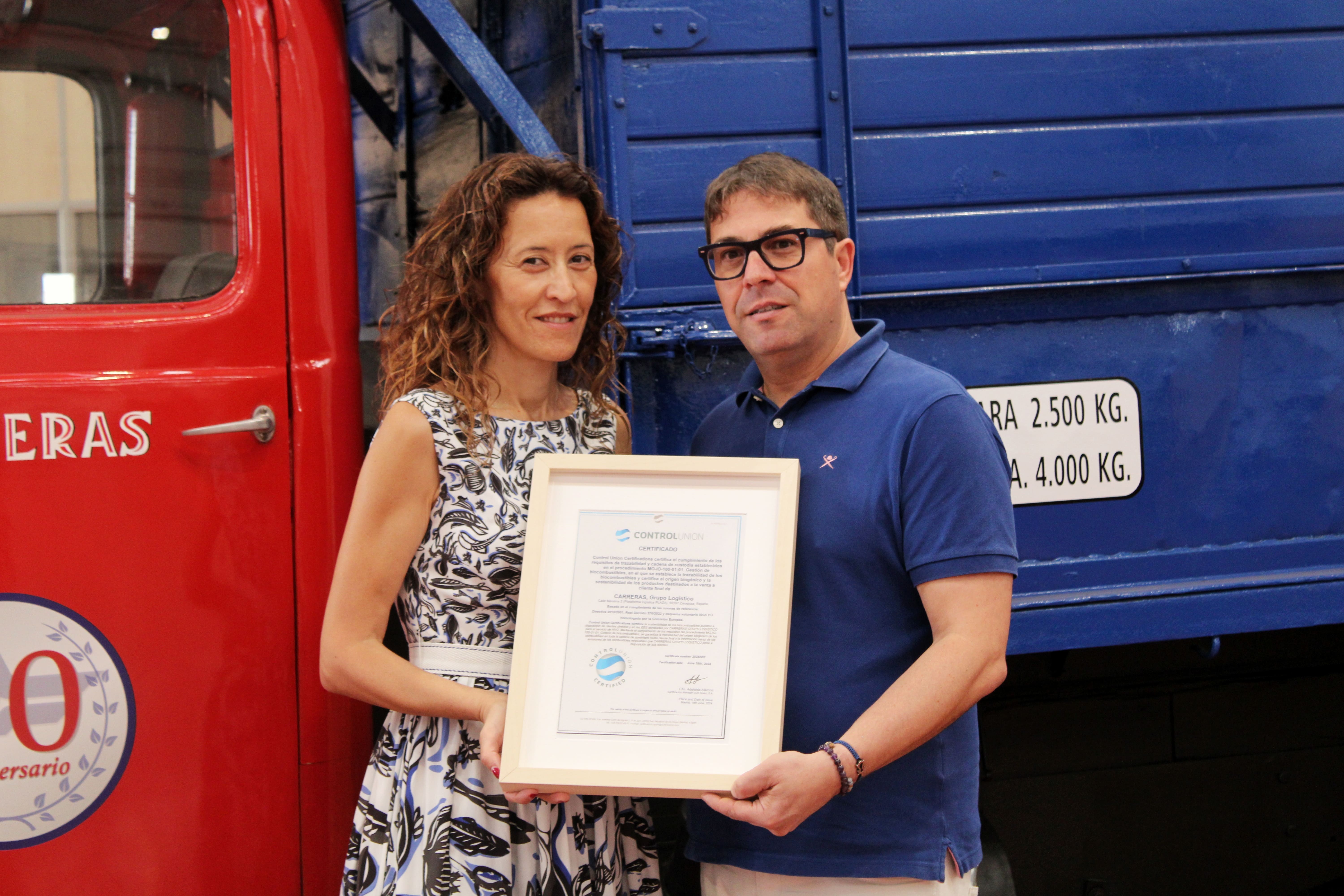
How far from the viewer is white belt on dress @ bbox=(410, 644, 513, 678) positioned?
1.48 meters

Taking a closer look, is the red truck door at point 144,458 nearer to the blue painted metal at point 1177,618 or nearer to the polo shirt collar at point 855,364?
the polo shirt collar at point 855,364

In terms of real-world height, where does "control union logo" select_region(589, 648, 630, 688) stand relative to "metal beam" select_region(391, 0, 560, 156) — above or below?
below

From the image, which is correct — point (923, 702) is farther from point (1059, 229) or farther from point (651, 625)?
point (1059, 229)

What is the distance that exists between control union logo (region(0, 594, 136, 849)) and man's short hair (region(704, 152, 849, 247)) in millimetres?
1197

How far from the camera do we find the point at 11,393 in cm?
165

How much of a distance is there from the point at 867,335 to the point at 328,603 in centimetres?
85

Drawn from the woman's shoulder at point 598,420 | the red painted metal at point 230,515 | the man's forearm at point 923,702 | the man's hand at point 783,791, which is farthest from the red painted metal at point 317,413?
the man's forearm at point 923,702

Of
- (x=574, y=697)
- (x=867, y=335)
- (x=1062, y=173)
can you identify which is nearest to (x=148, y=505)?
(x=574, y=697)

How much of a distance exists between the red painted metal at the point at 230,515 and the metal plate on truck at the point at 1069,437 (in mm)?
1208

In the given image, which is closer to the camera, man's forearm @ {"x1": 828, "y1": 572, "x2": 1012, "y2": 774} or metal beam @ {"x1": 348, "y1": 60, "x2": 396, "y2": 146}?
man's forearm @ {"x1": 828, "y1": 572, "x2": 1012, "y2": 774}

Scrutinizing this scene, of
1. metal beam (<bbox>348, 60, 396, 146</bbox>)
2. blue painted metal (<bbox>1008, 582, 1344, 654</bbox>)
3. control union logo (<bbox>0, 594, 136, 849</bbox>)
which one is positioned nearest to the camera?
control union logo (<bbox>0, 594, 136, 849</bbox>)

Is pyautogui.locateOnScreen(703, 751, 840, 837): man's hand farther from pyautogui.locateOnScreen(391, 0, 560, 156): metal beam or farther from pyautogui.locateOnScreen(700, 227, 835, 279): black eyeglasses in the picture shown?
pyautogui.locateOnScreen(391, 0, 560, 156): metal beam

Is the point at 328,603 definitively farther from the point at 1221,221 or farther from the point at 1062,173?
the point at 1221,221

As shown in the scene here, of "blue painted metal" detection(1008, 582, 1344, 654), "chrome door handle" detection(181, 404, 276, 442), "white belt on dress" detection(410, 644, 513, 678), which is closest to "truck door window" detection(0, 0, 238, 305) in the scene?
"chrome door handle" detection(181, 404, 276, 442)
